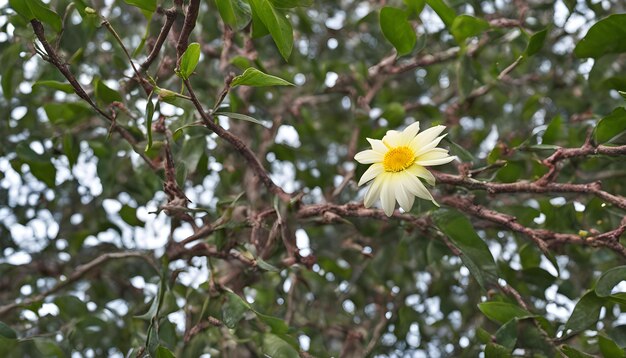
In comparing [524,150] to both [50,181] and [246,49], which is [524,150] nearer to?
[246,49]

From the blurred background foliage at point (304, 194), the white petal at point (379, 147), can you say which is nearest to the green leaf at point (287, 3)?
the blurred background foliage at point (304, 194)

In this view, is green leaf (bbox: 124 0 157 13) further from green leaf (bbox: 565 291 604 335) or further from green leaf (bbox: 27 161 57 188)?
green leaf (bbox: 565 291 604 335)

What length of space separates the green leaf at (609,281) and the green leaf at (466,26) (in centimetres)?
33

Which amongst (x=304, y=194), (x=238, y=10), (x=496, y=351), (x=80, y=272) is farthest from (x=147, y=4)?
(x=496, y=351)

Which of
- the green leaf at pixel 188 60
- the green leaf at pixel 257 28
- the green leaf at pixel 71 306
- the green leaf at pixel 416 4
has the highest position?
the green leaf at pixel 188 60

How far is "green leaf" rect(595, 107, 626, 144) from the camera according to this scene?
0.70 m

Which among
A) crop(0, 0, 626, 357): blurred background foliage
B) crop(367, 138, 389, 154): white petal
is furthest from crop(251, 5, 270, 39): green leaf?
crop(367, 138, 389, 154): white petal

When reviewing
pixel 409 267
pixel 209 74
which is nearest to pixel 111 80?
pixel 209 74

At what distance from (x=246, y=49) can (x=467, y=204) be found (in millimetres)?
354

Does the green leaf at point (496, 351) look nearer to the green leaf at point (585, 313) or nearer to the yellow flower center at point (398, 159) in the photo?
the green leaf at point (585, 313)

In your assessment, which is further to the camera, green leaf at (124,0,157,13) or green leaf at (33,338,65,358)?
green leaf at (33,338,65,358)

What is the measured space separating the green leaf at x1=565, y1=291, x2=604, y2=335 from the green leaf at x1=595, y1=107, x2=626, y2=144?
17cm

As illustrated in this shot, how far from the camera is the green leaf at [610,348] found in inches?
27.9

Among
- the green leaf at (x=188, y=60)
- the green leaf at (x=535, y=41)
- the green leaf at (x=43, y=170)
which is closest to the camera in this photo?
the green leaf at (x=188, y=60)
